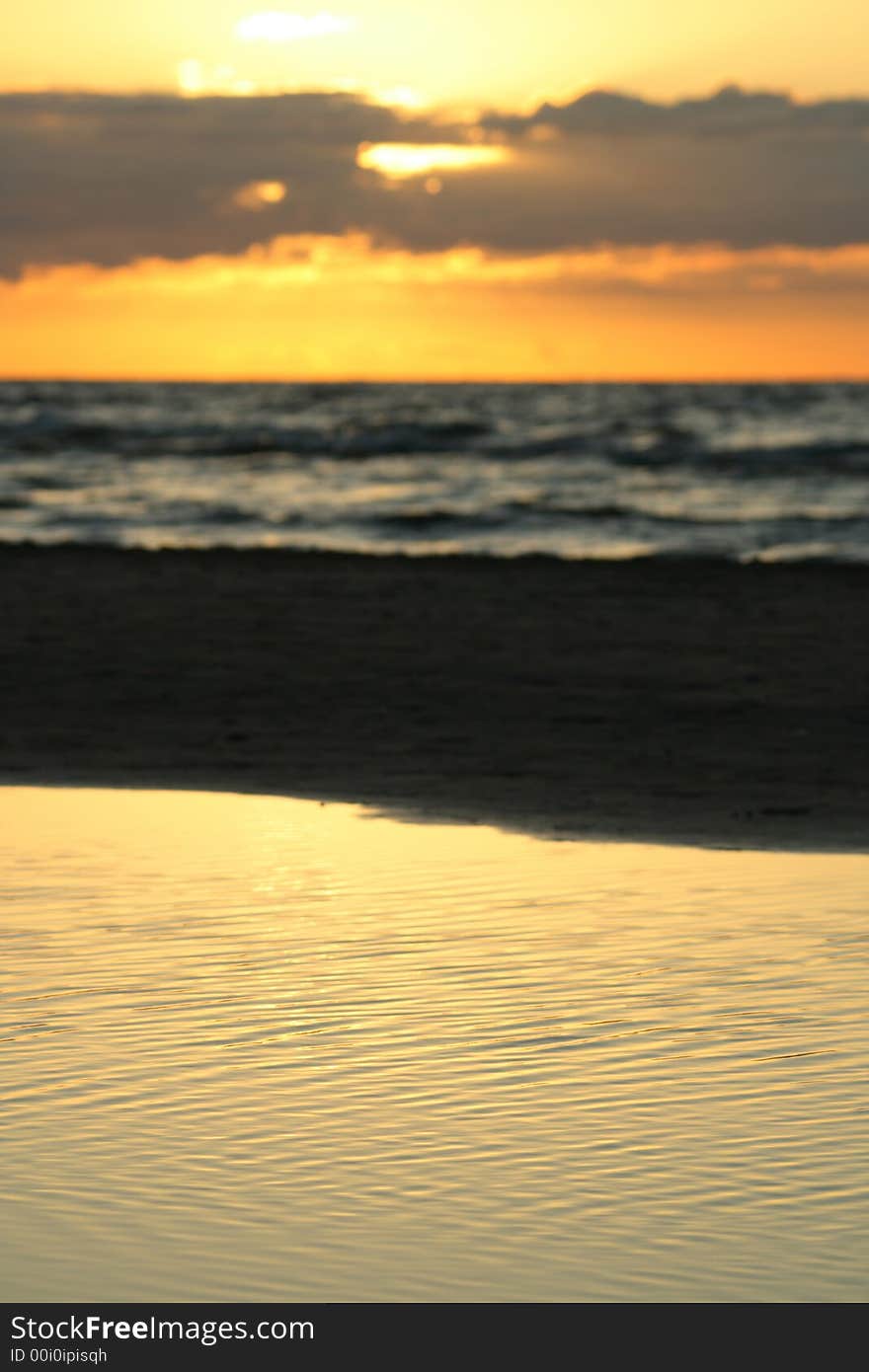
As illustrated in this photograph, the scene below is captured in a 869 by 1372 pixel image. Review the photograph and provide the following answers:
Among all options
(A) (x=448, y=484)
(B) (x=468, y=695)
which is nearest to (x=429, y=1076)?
(B) (x=468, y=695)

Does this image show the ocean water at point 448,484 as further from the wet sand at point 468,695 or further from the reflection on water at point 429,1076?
the reflection on water at point 429,1076

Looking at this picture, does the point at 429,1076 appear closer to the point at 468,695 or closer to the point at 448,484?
the point at 468,695

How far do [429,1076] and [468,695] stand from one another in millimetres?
10075

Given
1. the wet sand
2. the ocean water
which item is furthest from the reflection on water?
the ocean water

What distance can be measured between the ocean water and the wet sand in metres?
10.1

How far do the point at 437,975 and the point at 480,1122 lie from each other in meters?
1.75

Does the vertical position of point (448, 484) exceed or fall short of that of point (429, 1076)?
it exceeds it

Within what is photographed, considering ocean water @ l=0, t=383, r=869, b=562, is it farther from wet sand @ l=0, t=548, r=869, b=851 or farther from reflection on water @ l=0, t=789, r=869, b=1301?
reflection on water @ l=0, t=789, r=869, b=1301

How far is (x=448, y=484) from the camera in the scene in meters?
49.3

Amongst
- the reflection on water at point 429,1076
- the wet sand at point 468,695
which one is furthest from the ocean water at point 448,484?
the reflection on water at point 429,1076

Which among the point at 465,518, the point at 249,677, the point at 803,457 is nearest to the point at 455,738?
the point at 249,677
